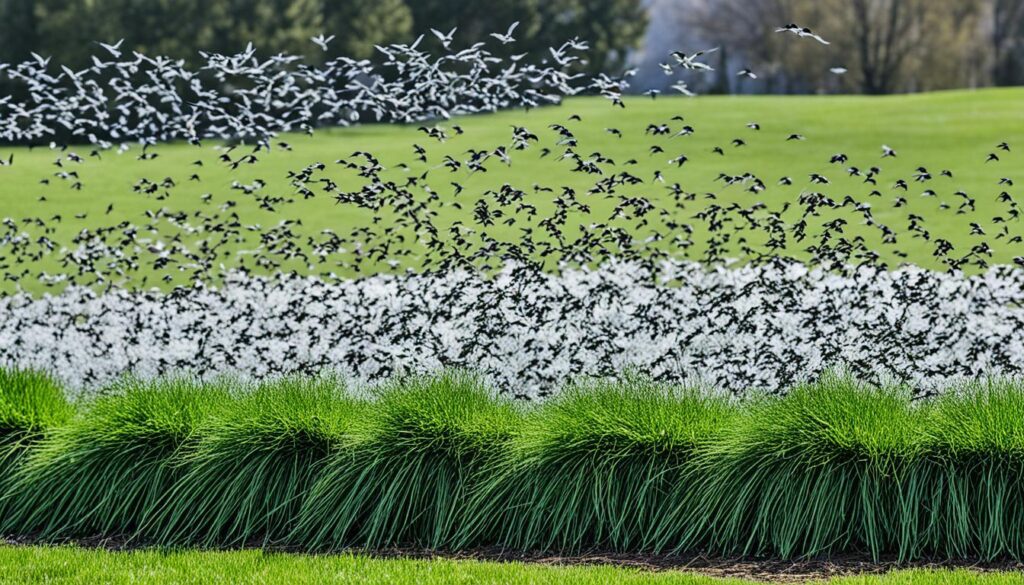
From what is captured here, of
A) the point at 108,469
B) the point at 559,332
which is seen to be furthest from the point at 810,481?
the point at 559,332

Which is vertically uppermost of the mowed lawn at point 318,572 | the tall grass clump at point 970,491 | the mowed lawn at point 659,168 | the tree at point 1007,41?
the tree at point 1007,41

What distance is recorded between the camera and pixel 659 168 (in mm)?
19938

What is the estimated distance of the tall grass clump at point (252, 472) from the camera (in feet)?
21.1

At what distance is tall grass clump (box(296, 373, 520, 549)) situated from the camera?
20.6 ft

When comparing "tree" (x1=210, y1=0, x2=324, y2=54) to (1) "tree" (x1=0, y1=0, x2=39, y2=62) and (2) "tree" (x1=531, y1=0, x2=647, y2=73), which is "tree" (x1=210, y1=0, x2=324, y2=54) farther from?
(2) "tree" (x1=531, y1=0, x2=647, y2=73)

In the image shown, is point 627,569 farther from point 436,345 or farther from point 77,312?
point 77,312

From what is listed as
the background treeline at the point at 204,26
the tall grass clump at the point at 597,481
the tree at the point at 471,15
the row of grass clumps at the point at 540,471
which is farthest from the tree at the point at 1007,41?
the tall grass clump at the point at 597,481

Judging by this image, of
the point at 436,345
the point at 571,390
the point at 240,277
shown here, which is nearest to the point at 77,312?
the point at 240,277

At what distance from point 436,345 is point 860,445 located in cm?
384

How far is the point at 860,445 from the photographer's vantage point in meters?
5.96

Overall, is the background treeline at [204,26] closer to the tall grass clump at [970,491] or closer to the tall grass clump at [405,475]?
the tall grass clump at [405,475]

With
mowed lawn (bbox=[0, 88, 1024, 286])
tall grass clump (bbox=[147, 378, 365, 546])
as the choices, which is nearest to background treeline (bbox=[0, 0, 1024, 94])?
mowed lawn (bbox=[0, 88, 1024, 286])

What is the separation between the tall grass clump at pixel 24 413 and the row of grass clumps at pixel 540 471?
0.46 ft

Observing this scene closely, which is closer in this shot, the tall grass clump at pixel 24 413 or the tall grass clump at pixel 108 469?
the tall grass clump at pixel 108 469
